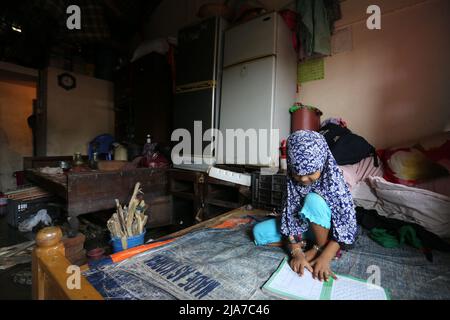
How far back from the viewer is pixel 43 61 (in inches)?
137

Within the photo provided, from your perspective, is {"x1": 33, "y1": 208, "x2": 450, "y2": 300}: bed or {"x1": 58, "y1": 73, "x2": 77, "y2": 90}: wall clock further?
{"x1": 58, "y1": 73, "x2": 77, "y2": 90}: wall clock

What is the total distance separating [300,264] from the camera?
0.88 metres

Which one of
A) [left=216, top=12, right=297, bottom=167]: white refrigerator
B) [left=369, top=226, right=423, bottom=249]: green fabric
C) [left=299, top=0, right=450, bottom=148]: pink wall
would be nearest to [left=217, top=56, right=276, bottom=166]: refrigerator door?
[left=216, top=12, right=297, bottom=167]: white refrigerator

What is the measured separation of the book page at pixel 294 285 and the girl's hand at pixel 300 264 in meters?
0.01

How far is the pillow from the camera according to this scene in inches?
49.3

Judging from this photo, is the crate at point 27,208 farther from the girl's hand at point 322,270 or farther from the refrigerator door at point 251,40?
the girl's hand at point 322,270

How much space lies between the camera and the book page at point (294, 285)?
738mm

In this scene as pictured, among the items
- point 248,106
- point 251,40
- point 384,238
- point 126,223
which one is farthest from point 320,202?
point 251,40

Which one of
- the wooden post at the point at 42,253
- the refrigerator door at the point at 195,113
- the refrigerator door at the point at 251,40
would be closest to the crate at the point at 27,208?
the refrigerator door at the point at 195,113

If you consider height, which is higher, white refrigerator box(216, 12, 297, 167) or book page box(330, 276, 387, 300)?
white refrigerator box(216, 12, 297, 167)

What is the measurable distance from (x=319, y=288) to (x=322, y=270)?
0.07m

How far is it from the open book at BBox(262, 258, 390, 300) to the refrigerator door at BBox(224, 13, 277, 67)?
1.66 metres

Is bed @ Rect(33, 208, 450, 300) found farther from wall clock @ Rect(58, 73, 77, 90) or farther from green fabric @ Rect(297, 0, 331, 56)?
wall clock @ Rect(58, 73, 77, 90)

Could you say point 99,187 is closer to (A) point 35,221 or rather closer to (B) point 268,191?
(A) point 35,221
